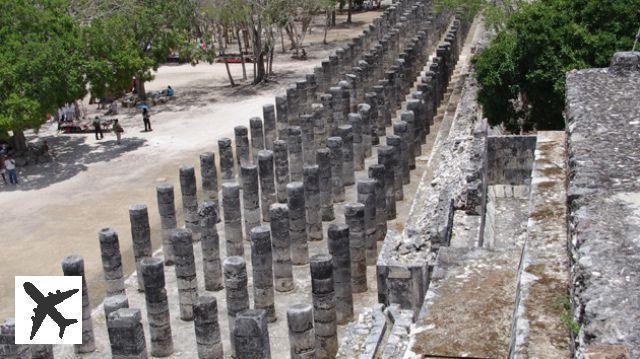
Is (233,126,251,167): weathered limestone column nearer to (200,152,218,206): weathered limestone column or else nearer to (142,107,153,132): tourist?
(200,152,218,206): weathered limestone column

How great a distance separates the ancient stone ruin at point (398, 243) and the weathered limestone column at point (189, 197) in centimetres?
3

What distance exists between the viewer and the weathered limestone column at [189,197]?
63.2 ft

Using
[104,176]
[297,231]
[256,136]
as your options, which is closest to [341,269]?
[297,231]

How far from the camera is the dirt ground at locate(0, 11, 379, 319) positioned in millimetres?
19438

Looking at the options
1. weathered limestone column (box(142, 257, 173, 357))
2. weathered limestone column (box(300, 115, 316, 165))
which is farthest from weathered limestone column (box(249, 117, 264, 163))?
weathered limestone column (box(142, 257, 173, 357))

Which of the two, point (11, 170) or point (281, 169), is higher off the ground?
point (281, 169)

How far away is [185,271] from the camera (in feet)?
51.5

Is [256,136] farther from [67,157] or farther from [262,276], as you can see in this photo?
[262,276]

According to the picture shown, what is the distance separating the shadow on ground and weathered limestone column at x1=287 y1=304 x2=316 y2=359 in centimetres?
1451

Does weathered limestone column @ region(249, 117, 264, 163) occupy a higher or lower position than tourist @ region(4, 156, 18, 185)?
higher

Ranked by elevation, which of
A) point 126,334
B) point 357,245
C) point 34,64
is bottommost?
point 357,245

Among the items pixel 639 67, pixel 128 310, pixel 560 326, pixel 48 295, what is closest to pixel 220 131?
pixel 48 295

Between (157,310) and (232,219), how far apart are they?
3.97 meters

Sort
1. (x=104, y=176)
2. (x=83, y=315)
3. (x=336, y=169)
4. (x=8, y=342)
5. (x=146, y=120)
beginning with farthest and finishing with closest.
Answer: (x=146, y=120) → (x=104, y=176) → (x=336, y=169) → (x=83, y=315) → (x=8, y=342)
